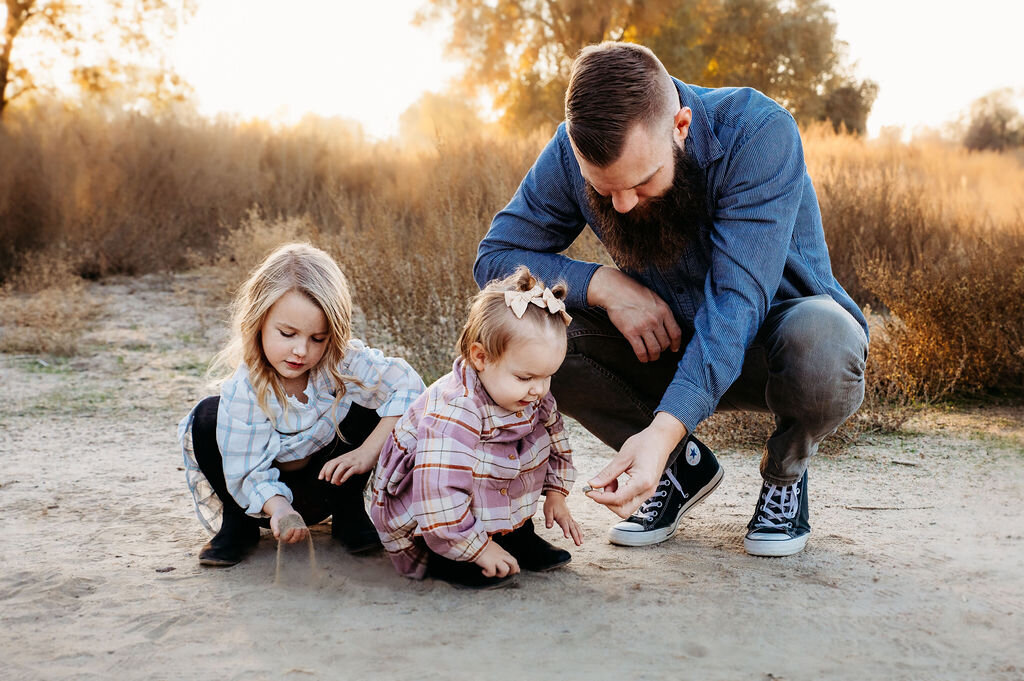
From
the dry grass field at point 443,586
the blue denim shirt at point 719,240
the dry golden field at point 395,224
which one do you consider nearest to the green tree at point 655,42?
the dry golden field at point 395,224

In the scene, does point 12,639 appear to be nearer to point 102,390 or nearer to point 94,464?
point 94,464

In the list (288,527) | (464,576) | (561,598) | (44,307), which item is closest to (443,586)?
(464,576)

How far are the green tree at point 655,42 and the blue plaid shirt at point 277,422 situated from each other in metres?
12.5

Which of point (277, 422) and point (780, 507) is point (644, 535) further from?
point (277, 422)

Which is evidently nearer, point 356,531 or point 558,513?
point 558,513

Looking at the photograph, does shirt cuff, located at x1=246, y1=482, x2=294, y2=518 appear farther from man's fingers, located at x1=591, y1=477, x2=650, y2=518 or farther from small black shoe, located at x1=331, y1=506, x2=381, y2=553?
man's fingers, located at x1=591, y1=477, x2=650, y2=518

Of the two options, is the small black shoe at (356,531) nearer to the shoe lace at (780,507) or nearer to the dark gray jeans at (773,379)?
the dark gray jeans at (773,379)

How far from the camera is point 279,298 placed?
2.57m

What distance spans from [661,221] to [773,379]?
543 mm

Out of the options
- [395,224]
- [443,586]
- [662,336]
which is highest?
[395,224]

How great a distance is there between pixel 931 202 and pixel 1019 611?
252 inches

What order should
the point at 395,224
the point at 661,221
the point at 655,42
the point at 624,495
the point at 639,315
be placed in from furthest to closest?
the point at 655,42 < the point at 395,224 < the point at 639,315 < the point at 661,221 < the point at 624,495

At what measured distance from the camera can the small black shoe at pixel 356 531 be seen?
2.66 meters

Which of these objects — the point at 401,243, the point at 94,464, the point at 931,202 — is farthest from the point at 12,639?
the point at 931,202
